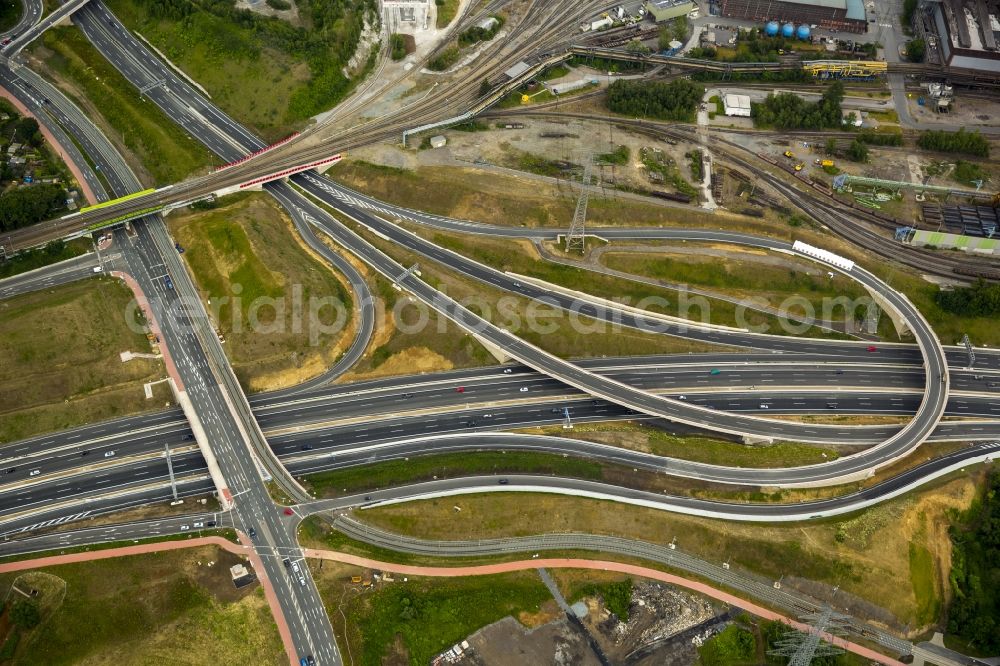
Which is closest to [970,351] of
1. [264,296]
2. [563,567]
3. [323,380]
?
[563,567]

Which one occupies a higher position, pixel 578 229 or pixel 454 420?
pixel 578 229

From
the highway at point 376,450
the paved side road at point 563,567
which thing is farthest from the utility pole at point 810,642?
the highway at point 376,450

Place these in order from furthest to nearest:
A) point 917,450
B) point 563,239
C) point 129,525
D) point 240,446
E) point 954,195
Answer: point 954,195
point 563,239
point 917,450
point 240,446
point 129,525

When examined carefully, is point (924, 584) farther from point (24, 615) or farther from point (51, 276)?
point (51, 276)

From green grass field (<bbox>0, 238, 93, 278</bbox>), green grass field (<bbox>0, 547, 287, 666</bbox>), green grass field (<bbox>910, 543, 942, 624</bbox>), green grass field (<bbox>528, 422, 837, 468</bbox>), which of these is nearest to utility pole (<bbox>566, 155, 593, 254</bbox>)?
green grass field (<bbox>528, 422, 837, 468</bbox>)

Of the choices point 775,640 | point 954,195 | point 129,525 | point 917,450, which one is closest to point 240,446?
point 129,525

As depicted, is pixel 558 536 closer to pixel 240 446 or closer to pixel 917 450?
pixel 240 446
